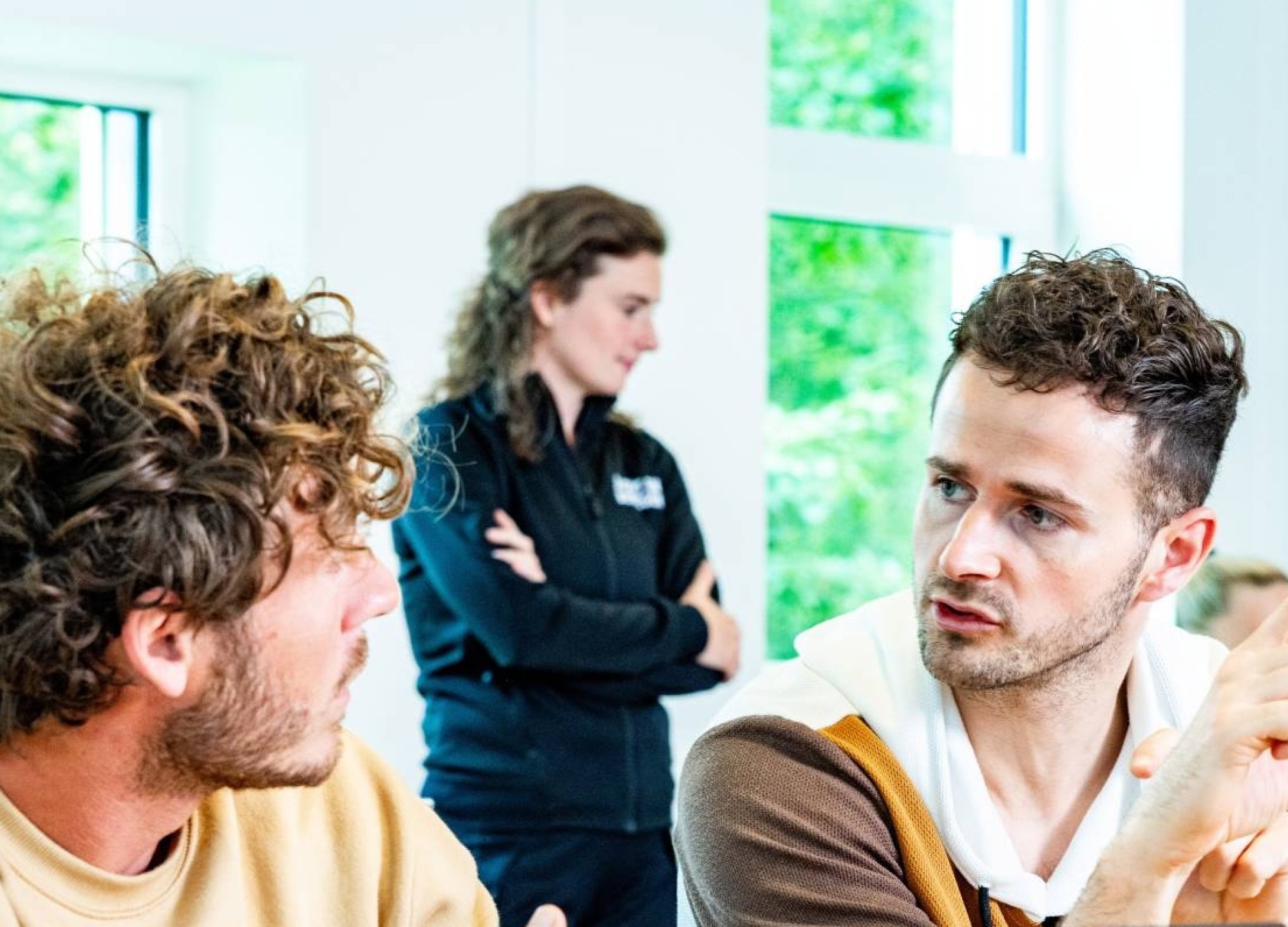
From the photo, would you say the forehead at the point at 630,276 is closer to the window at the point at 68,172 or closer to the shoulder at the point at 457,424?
the shoulder at the point at 457,424

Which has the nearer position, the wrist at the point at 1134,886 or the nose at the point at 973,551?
the wrist at the point at 1134,886

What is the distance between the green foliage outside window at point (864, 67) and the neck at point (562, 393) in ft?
4.53

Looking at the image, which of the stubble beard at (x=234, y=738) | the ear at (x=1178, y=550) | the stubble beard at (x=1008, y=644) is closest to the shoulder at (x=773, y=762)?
the stubble beard at (x=1008, y=644)

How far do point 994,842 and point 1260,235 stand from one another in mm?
2916

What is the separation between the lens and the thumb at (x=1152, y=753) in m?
1.59

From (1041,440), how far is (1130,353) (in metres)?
0.13

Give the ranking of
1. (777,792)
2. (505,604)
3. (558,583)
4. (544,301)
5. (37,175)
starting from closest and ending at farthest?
(777,792) → (505,604) → (558,583) → (544,301) → (37,175)

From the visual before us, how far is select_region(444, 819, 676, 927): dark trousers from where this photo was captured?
8.57 feet

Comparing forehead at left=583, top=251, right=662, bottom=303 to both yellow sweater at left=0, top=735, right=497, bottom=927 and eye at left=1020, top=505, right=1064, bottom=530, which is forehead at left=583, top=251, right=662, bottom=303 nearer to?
eye at left=1020, top=505, right=1064, bottom=530

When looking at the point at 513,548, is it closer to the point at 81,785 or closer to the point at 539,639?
the point at 539,639

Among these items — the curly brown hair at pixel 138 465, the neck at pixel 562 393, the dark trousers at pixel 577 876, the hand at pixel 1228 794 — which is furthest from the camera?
the neck at pixel 562 393

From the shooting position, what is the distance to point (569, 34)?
350 cm

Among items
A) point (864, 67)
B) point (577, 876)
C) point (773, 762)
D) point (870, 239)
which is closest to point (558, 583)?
point (577, 876)

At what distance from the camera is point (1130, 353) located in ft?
5.69
